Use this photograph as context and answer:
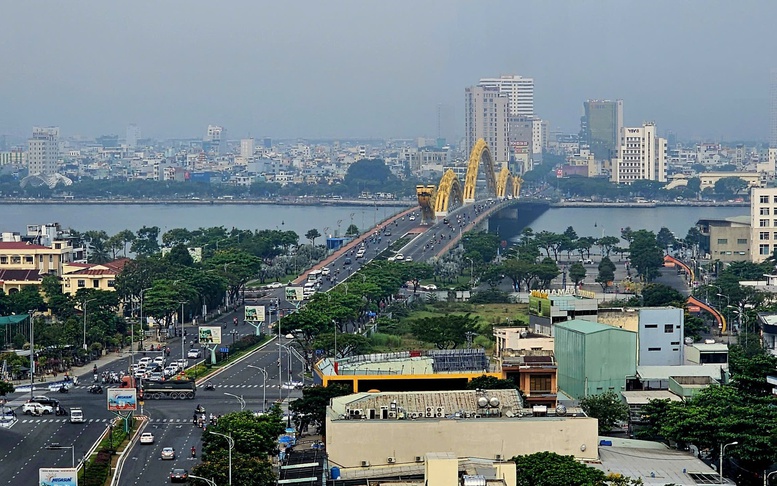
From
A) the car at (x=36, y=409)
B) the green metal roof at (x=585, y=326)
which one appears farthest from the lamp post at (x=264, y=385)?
the green metal roof at (x=585, y=326)

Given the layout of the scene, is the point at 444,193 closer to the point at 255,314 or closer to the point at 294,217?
the point at 294,217

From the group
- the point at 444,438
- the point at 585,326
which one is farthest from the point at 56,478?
the point at 585,326

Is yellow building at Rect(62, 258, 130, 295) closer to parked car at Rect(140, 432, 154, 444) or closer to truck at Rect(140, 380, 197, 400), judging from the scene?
truck at Rect(140, 380, 197, 400)

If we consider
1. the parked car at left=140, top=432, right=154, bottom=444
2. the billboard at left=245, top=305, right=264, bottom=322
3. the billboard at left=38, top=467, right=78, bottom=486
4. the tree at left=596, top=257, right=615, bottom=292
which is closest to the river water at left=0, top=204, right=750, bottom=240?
the tree at left=596, top=257, right=615, bottom=292

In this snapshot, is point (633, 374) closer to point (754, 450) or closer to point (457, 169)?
point (754, 450)

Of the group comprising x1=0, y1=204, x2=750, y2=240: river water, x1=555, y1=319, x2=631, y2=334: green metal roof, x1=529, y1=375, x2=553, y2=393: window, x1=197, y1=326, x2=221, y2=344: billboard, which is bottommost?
x1=0, y1=204, x2=750, y2=240: river water

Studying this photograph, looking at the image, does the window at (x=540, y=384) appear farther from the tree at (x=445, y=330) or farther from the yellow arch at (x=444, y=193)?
the yellow arch at (x=444, y=193)

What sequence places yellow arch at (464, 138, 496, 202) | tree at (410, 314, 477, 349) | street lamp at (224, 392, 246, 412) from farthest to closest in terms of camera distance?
1. yellow arch at (464, 138, 496, 202)
2. tree at (410, 314, 477, 349)
3. street lamp at (224, 392, 246, 412)

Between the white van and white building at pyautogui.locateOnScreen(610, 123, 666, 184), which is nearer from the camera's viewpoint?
the white van
